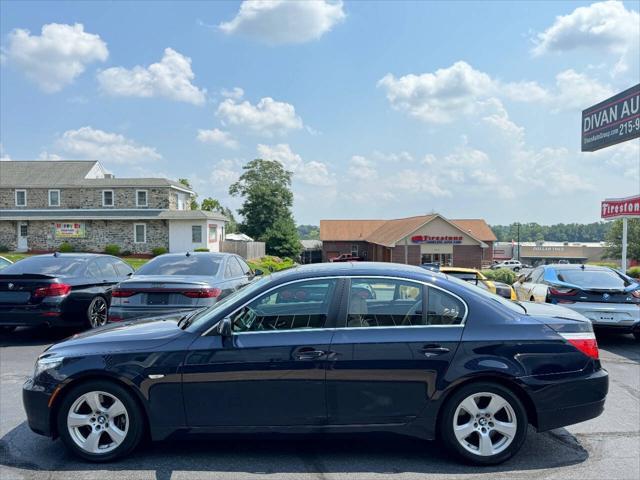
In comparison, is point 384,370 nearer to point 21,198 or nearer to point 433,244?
point 433,244

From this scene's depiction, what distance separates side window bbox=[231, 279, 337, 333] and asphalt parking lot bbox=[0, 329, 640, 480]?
0.89 m

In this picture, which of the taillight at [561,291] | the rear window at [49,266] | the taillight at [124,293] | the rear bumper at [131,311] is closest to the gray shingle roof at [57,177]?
the rear window at [49,266]

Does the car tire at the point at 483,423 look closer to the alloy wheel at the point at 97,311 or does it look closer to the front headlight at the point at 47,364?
the front headlight at the point at 47,364

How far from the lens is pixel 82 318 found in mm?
8406

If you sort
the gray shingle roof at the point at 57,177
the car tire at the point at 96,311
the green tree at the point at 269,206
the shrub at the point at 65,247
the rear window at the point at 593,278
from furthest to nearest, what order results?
the green tree at the point at 269,206 → the gray shingle roof at the point at 57,177 → the shrub at the point at 65,247 → the rear window at the point at 593,278 → the car tire at the point at 96,311

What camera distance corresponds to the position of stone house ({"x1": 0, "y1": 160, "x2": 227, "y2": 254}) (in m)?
39.0

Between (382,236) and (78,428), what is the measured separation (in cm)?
5059

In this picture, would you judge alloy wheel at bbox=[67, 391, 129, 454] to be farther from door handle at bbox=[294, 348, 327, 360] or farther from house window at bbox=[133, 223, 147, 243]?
house window at bbox=[133, 223, 147, 243]

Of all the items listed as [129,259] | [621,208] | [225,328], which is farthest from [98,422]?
[129,259]

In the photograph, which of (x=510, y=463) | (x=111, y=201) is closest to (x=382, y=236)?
(x=111, y=201)

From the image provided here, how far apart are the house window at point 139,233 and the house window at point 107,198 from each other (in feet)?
11.2

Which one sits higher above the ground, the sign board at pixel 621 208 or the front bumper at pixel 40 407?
the sign board at pixel 621 208

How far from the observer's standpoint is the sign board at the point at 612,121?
55.7 feet

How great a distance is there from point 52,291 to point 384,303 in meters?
6.33
